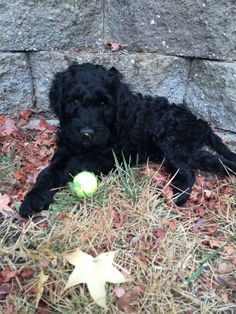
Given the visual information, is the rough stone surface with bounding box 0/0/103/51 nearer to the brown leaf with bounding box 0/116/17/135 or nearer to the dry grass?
the brown leaf with bounding box 0/116/17/135

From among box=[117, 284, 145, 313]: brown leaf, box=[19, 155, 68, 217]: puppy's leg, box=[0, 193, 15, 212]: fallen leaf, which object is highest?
box=[19, 155, 68, 217]: puppy's leg

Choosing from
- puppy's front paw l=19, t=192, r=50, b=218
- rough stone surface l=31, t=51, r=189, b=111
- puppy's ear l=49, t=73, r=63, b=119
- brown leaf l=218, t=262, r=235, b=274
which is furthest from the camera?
rough stone surface l=31, t=51, r=189, b=111

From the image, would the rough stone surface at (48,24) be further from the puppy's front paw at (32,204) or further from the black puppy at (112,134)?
the puppy's front paw at (32,204)

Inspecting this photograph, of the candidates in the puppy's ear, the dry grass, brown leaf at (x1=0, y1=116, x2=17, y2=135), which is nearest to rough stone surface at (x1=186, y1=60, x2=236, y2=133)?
the dry grass

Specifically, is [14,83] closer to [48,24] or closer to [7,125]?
[7,125]

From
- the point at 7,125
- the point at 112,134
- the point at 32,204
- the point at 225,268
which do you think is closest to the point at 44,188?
the point at 32,204

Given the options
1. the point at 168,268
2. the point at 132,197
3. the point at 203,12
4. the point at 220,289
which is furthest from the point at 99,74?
the point at 220,289

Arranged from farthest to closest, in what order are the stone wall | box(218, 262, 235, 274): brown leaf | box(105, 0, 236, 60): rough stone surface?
the stone wall
box(105, 0, 236, 60): rough stone surface
box(218, 262, 235, 274): brown leaf

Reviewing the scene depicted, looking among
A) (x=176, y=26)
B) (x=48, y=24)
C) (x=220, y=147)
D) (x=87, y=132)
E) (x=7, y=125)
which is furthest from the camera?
(x=7, y=125)
